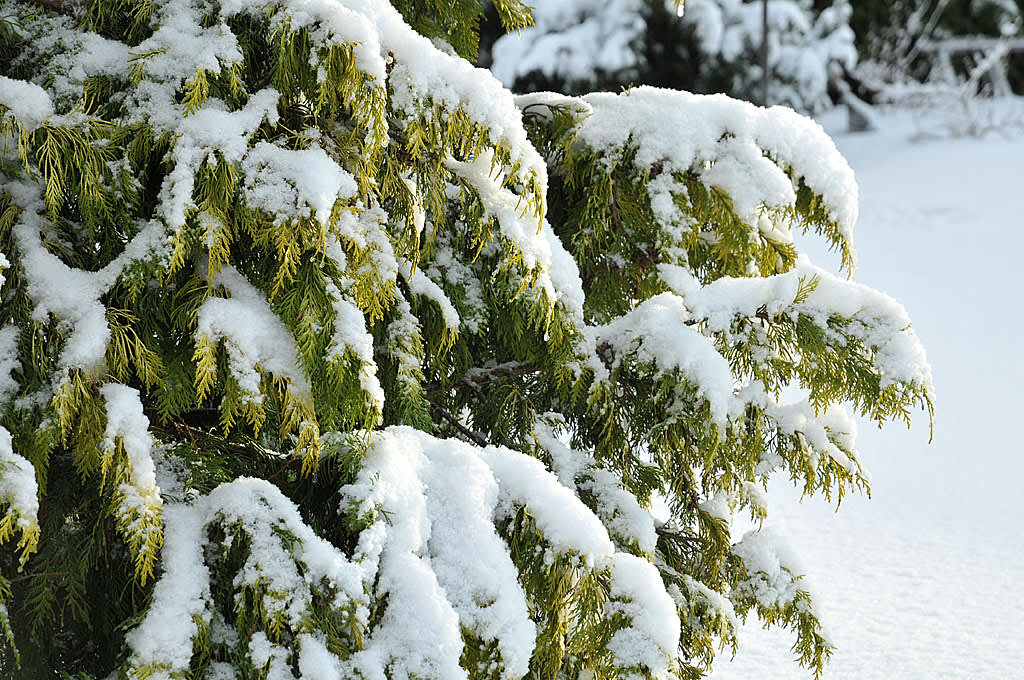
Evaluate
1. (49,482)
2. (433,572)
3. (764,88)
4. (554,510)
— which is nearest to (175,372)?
(49,482)

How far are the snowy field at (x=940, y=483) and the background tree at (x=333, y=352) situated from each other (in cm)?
73

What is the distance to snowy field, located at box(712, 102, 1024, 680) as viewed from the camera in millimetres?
3131

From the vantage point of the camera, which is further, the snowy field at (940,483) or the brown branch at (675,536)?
the snowy field at (940,483)

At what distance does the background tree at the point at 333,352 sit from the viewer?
1242 mm

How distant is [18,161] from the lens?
1339 millimetres

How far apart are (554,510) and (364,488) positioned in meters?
0.27

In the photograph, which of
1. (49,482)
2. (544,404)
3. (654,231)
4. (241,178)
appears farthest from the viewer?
(544,404)

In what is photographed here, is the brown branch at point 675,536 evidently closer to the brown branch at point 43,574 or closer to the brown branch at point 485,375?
the brown branch at point 485,375

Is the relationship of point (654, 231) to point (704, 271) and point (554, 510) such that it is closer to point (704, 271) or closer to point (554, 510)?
point (704, 271)

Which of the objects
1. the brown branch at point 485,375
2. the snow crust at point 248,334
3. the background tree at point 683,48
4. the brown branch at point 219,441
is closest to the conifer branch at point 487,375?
the brown branch at point 485,375

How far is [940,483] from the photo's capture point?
16.4 feet

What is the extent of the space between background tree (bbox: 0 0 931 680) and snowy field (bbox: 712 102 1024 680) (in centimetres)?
73

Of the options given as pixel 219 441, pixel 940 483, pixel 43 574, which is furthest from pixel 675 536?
pixel 940 483

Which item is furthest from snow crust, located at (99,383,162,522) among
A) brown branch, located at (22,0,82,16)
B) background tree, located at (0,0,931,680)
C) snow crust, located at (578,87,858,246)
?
snow crust, located at (578,87,858,246)
